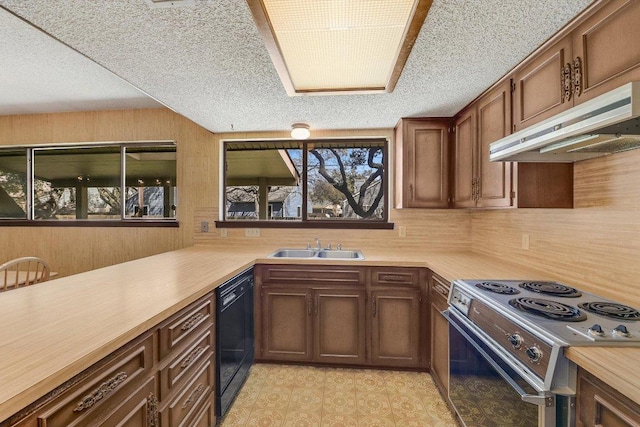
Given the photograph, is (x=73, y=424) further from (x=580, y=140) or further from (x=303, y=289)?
(x=580, y=140)

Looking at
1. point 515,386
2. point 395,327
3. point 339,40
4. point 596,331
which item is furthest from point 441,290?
point 339,40

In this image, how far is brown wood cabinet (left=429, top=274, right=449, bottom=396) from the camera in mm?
1889

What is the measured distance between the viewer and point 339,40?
153 cm

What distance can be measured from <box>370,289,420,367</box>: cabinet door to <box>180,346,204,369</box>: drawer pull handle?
1.29 m

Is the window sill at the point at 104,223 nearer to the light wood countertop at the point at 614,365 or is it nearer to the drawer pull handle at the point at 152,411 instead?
the drawer pull handle at the point at 152,411

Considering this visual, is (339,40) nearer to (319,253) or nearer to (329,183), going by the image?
(329,183)

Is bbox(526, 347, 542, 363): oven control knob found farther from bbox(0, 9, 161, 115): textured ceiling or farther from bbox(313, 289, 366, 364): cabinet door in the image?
bbox(0, 9, 161, 115): textured ceiling

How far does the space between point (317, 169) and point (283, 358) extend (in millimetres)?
1834

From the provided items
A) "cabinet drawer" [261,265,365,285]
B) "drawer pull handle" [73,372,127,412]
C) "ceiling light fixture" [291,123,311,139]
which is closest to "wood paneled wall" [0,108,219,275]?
"ceiling light fixture" [291,123,311,139]

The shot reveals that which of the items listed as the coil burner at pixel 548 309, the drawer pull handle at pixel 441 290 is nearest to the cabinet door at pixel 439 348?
the drawer pull handle at pixel 441 290

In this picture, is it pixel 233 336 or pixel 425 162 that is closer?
pixel 233 336

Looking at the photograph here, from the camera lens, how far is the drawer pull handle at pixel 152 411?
42.9 inches

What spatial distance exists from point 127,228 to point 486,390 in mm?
3366

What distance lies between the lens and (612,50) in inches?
44.4
